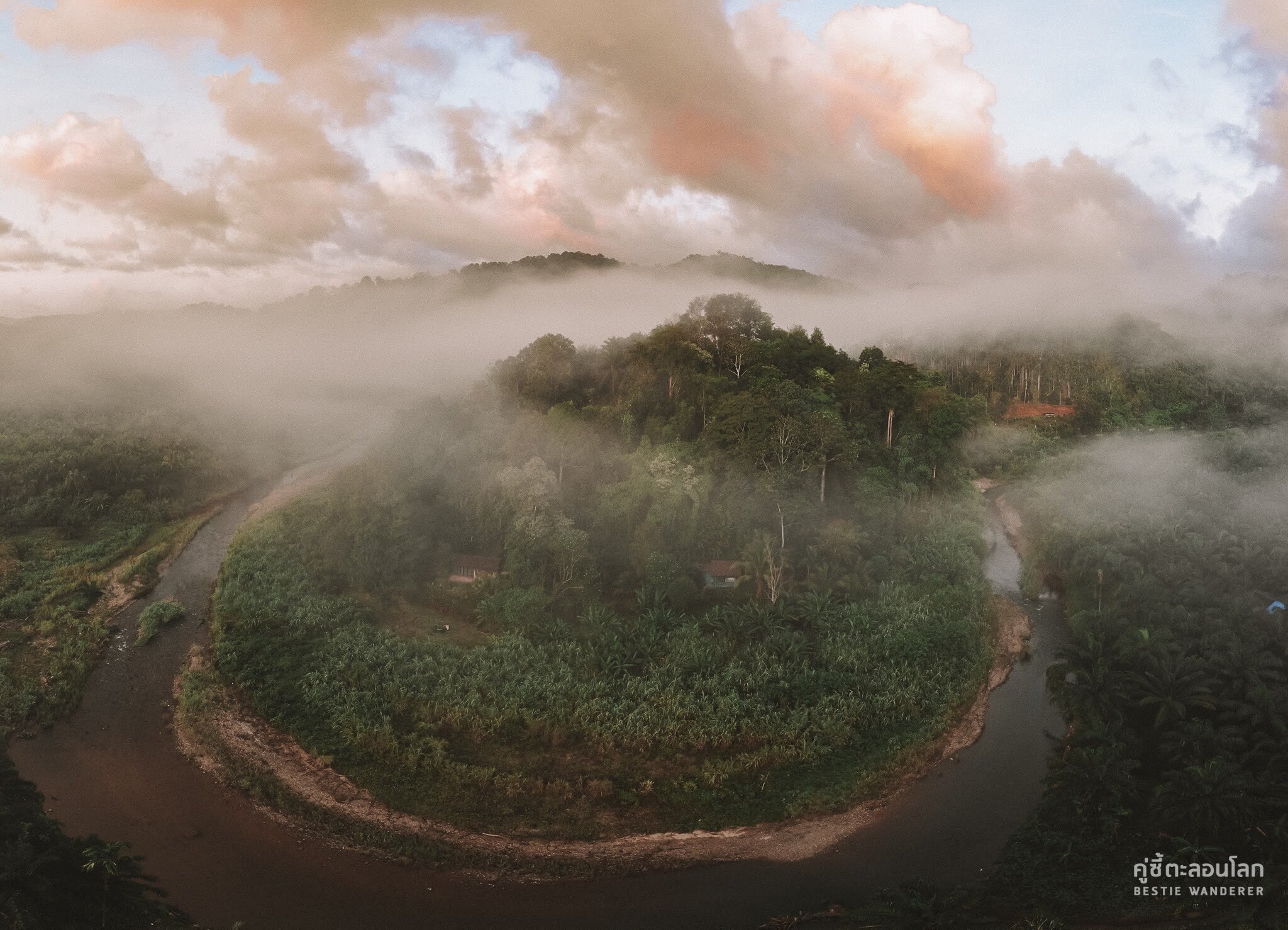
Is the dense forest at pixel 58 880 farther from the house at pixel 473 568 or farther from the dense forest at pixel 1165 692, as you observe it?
the dense forest at pixel 1165 692

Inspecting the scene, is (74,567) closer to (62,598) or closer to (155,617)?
(62,598)

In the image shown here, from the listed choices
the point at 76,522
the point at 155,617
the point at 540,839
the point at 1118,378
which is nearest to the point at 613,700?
the point at 540,839

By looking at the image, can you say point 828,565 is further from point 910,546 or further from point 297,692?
point 297,692

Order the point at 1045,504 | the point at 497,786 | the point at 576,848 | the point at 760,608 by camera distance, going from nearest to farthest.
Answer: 1. the point at 576,848
2. the point at 497,786
3. the point at 760,608
4. the point at 1045,504

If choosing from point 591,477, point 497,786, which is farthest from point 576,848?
point 591,477

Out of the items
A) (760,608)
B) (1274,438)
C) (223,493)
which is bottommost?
(760,608)

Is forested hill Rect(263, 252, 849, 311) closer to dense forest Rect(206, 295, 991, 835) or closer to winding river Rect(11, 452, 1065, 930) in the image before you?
dense forest Rect(206, 295, 991, 835)
